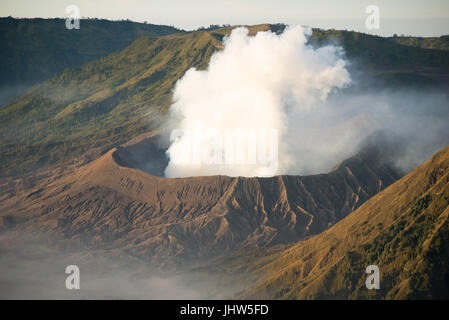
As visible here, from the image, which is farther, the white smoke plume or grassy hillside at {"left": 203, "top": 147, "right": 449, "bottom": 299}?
the white smoke plume

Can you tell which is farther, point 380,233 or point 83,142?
point 83,142

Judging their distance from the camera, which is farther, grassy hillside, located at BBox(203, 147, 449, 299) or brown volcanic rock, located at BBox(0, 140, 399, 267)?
brown volcanic rock, located at BBox(0, 140, 399, 267)

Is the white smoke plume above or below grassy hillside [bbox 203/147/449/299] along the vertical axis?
above

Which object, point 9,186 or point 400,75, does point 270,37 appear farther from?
point 9,186

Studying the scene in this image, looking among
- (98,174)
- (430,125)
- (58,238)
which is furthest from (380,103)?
(58,238)

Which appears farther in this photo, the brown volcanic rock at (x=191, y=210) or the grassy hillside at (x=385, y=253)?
the brown volcanic rock at (x=191, y=210)
